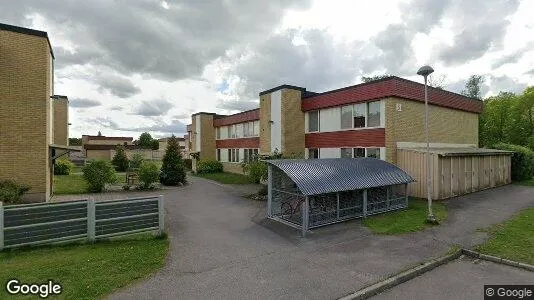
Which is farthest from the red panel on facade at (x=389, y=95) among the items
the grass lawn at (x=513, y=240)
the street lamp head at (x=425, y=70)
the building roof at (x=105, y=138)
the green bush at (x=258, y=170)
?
the building roof at (x=105, y=138)

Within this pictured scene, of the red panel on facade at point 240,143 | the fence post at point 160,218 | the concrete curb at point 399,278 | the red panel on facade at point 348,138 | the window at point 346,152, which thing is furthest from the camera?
the red panel on facade at point 240,143

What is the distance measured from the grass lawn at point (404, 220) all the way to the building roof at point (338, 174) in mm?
1362

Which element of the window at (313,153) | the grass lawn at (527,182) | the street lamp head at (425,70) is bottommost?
the grass lawn at (527,182)

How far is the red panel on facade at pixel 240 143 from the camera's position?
3075cm

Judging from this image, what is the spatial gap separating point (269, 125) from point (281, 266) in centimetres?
1848

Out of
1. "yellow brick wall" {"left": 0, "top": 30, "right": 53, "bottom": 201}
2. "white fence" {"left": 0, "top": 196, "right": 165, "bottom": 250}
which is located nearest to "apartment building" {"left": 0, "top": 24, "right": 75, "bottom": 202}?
"yellow brick wall" {"left": 0, "top": 30, "right": 53, "bottom": 201}

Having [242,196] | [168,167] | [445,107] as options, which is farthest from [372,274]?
[168,167]

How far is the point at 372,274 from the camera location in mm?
7230

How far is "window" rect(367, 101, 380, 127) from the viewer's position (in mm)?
18469

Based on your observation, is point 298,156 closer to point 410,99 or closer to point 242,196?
point 242,196

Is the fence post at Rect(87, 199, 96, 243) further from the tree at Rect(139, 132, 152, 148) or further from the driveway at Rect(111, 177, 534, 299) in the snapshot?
the tree at Rect(139, 132, 152, 148)

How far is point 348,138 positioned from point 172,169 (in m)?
14.6

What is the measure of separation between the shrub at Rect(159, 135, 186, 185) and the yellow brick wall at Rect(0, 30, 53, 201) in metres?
10.9

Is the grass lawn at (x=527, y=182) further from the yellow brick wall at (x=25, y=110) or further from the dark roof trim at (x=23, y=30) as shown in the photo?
the dark roof trim at (x=23, y=30)
